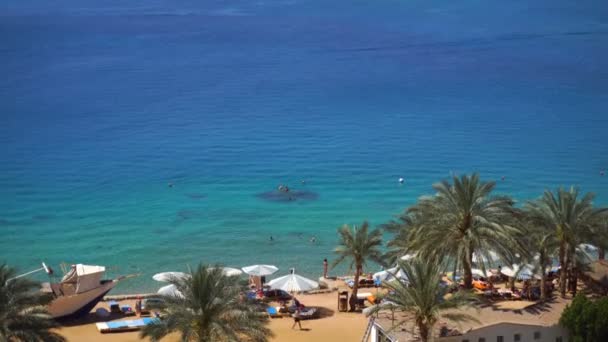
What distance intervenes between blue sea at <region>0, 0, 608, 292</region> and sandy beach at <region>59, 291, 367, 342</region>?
7529 mm

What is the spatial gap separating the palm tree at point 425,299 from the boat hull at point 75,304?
Result: 12.3m

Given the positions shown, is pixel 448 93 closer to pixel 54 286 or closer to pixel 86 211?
pixel 86 211

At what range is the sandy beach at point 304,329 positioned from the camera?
28094mm

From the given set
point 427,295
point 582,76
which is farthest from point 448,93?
point 427,295

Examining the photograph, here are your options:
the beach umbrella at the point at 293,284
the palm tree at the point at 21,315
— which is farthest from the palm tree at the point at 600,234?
the palm tree at the point at 21,315

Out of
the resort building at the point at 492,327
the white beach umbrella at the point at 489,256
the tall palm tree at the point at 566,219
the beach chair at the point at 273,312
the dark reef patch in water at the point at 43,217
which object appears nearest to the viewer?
the resort building at the point at 492,327

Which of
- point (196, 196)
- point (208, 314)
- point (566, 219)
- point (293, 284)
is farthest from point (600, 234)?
point (196, 196)

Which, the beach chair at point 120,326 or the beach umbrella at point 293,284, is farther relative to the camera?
the beach umbrella at point 293,284

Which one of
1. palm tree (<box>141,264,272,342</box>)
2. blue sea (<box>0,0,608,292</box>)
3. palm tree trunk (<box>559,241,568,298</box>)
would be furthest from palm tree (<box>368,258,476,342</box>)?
Result: blue sea (<box>0,0,608,292</box>)

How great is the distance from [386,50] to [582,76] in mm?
21876

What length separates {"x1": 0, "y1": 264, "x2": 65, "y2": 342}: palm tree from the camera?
21.7 metres

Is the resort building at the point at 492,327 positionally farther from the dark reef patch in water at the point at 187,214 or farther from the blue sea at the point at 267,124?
the dark reef patch in water at the point at 187,214

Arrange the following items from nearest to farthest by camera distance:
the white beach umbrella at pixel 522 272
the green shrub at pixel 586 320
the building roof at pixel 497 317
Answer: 1. the green shrub at pixel 586 320
2. the building roof at pixel 497 317
3. the white beach umbrella at pixel 522 272

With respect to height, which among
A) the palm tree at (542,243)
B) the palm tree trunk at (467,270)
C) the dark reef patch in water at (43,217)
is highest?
the dark reef patch in water at (43,217)
